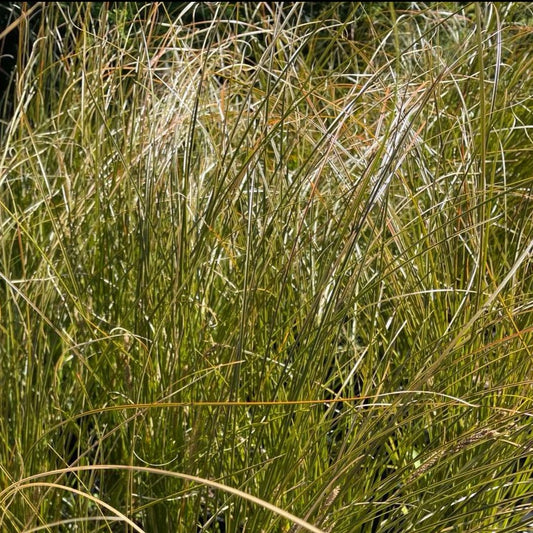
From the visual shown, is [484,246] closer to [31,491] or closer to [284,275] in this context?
[284,275]

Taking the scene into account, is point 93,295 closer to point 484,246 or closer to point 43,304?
point 43,304

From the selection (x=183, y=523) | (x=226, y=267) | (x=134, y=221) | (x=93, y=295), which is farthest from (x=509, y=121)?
(x=183, y=523)

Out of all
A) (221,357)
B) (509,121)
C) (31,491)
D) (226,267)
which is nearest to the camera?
(31,491)

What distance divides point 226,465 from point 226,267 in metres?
0.62

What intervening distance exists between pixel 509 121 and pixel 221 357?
125cm

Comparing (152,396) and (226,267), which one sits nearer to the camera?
(152,396)

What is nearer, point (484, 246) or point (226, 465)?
point (484, 246)

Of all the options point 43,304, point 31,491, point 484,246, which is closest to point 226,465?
point 31,491

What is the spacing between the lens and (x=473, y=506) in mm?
1347

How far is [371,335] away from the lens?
1428 millimetres

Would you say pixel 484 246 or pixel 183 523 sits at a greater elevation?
pixel 484 246

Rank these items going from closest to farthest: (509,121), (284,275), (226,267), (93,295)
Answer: (284,275), (93,295), (226,267), (509,121)

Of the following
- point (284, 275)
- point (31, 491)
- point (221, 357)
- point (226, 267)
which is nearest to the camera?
point (284, 275)

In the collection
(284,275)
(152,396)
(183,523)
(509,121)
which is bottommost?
(183,523)
